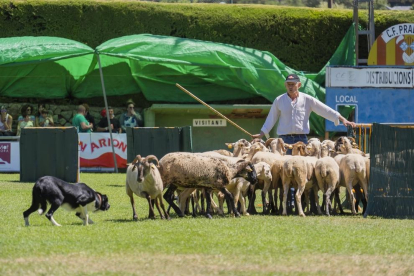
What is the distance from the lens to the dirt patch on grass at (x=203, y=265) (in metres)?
8.48

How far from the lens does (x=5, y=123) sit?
2734 centimetres

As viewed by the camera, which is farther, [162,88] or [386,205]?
[162,88]

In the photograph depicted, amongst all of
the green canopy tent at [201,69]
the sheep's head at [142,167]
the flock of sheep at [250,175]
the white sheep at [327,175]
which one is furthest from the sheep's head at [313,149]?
the green canopy tent at [201,69]

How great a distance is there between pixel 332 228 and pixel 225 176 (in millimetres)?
2097

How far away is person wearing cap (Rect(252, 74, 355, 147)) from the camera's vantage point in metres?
15.6

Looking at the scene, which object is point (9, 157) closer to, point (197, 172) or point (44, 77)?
point (44, 77)

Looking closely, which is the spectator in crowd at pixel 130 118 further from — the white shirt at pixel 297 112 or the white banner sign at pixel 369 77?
the white shirt at pixel 297 112

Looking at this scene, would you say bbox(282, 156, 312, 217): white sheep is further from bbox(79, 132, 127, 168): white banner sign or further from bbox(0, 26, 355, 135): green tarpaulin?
bbox(79, 132, 127, 168): white banner sign

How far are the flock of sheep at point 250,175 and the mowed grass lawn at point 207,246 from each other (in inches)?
19.4

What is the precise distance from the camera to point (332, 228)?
12.1 meters

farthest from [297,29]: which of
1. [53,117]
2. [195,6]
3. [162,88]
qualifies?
[53,117]

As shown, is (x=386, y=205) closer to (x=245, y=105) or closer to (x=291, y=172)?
(x=291, y=172)

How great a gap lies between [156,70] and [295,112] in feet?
44.7

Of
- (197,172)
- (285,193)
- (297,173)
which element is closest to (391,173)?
(297,173)
